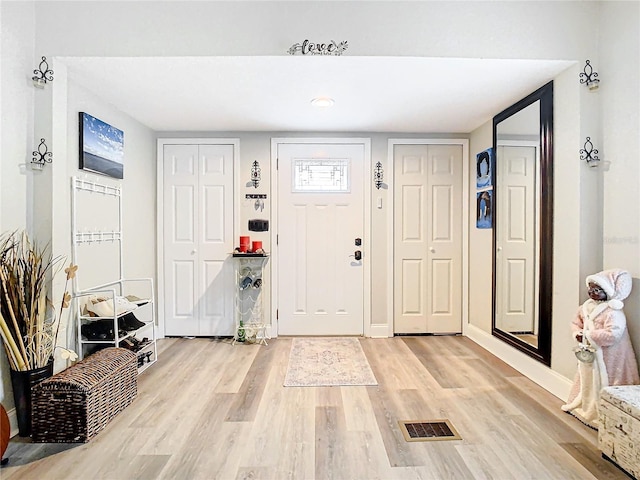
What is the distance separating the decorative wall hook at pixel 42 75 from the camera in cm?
229

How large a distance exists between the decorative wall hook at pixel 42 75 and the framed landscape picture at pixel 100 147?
434 millimetres

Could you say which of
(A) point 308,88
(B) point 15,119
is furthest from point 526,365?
(B) point 15,119

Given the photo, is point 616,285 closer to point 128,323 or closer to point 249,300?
point 249,300

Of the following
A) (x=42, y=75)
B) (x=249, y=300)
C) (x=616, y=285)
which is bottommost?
(x=249, y=300)

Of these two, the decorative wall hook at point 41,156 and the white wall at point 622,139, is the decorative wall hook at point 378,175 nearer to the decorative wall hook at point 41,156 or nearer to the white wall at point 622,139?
the white wall at point 622,139

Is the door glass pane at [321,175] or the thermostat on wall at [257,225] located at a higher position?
the door glass pane at [321,175]

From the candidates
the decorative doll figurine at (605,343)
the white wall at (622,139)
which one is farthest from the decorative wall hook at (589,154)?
the decorative doll figurine at (605,343)

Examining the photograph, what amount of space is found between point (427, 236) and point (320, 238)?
1.17 metres

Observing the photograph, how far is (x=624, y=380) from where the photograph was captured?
2133 mm

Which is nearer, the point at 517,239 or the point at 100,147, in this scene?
the point at 100,147

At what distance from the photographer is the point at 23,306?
211 cm

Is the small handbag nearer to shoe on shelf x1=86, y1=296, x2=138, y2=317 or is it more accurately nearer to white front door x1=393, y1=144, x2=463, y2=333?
white front door x1=393, y1=144, x2=463, y2=333

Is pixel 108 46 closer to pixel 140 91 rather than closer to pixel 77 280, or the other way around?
pixel 140 91

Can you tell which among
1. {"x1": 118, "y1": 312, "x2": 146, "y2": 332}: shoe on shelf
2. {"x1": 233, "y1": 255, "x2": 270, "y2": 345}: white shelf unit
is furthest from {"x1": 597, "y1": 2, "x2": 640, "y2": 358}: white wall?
{"x1": 118, "y1": 312, "x2": 146, "y2": 332}: shoe on shelf
